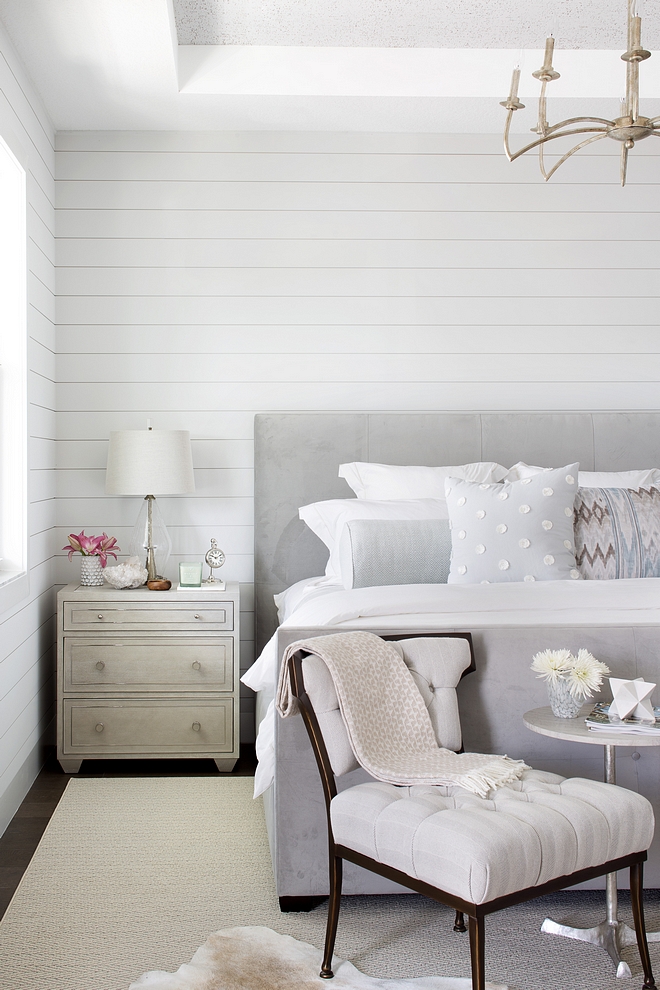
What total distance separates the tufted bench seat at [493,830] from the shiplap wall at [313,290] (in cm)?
196

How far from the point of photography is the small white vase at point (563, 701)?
1960 mm

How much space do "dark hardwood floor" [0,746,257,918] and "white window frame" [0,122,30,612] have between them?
2.41 feet

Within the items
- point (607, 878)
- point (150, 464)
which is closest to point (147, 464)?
point (150, 464)

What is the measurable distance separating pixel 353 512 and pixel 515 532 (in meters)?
0.66

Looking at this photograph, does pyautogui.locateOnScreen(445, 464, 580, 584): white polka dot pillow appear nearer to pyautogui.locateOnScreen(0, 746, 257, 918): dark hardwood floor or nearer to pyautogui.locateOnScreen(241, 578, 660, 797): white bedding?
pyautogui.locateOnScreen(241, 578, 660, 797): white bedding

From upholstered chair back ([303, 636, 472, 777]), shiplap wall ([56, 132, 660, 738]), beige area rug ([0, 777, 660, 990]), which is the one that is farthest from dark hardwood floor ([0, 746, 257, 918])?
upholstered chair back ([303, 636, 472, 777])

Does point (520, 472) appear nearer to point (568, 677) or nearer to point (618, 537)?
point (618, 537)

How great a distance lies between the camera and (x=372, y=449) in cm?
363

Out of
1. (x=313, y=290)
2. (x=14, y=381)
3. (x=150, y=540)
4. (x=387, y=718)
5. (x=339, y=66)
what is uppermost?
(x=339, y=66)

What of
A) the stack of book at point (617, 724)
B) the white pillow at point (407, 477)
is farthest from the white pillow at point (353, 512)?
the stack of book at point (617, 724)

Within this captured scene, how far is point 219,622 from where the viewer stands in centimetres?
329

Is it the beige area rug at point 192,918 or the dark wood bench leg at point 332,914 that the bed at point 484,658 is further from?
the dark wood bench leg at point 332,914

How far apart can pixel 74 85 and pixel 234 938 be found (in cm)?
300

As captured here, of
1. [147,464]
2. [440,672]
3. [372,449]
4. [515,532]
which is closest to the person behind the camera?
[440,672]
